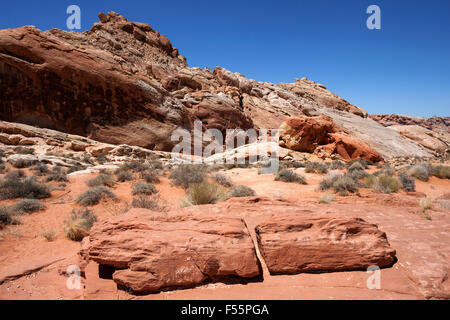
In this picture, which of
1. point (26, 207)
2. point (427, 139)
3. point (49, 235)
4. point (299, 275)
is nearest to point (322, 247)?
point (299, 275)

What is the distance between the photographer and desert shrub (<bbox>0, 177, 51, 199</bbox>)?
604cm

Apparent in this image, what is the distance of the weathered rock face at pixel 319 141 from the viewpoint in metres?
18.0

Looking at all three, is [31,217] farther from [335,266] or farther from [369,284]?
[369,284]

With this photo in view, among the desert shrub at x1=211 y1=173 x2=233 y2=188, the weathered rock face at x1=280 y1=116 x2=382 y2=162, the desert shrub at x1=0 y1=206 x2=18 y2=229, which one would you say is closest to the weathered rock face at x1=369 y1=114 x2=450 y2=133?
the weathered rock face at x1=280 y1=116 x2=382 y2=162

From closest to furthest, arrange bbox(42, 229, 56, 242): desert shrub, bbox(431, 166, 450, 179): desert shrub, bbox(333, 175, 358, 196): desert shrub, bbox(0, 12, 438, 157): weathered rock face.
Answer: bbox(42, 229, 56, 242): desert shrub
bbox(333, 175, 358, 196): desert shrub
bbox(431, 166, 450, 179): desert shrub
bbox(0, 12, 438, 157): weathered rock face

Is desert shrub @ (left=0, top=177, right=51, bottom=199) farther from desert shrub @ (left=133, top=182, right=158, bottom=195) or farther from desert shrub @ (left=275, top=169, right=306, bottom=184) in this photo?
desert shrub @ (left=275, top=169, right=306, bottom=184)

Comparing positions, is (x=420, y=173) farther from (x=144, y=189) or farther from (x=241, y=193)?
(x=144, y=189)

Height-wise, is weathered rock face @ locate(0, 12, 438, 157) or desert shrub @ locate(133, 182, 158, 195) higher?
weathered rock face @ locate(0, 12, 438, 157)

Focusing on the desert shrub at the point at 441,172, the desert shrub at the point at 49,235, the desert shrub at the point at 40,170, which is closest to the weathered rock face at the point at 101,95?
the desert shrub at the point at 40,170

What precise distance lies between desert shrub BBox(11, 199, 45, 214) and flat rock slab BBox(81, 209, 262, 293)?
4.05 metres

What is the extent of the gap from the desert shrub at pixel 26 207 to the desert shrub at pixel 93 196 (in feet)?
2.82

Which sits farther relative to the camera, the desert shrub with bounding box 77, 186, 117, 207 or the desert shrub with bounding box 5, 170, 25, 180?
the desert shrub with bounding box 5, 170, 25, 180

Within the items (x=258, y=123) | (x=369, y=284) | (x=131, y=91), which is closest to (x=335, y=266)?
(x=369, y=284)

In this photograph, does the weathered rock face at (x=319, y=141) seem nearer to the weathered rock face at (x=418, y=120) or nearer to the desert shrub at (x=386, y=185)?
the desert shrub at (x=386, y=185)
